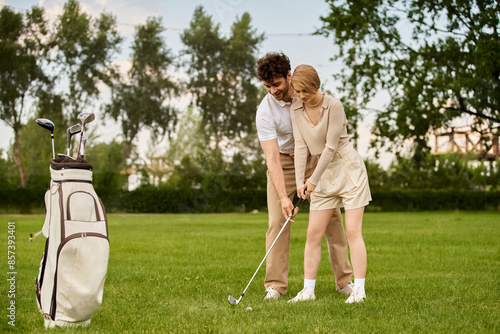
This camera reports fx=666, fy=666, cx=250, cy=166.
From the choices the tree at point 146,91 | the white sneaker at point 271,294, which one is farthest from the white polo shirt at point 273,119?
the tree at point 146,91

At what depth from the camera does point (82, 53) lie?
3688 centimetres

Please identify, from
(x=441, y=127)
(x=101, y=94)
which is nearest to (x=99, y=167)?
(x=101, y=94)

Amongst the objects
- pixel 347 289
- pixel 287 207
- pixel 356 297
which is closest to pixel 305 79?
pixel 287 207

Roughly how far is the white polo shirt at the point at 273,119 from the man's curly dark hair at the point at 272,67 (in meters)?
0.33

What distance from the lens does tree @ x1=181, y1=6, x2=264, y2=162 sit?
131 ft

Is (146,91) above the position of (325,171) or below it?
above

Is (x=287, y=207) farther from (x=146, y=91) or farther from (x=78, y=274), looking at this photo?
(x=146, y=91)

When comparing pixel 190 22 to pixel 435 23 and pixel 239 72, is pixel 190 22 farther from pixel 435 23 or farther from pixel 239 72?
pixel 435 23

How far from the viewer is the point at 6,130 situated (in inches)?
1404

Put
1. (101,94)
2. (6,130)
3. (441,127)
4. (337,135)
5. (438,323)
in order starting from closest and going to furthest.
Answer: (438,323) < (337,135) < (441,127) < (6,130) < (101,94)

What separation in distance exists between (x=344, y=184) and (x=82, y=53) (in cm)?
3398

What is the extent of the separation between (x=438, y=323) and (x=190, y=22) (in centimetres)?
3788

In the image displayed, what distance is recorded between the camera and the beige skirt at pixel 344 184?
16.4 ft

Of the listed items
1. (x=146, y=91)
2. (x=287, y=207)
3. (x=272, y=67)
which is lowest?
(x=287, y=207)
